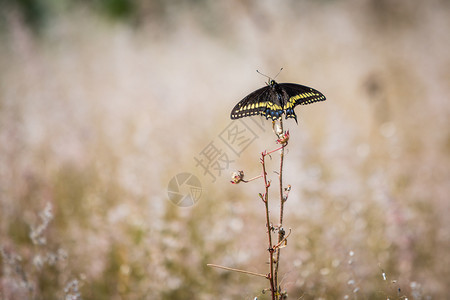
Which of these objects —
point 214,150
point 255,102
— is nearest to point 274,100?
point 255,102

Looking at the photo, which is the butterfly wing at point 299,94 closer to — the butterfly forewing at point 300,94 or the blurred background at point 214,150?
the butterfly forewing at point 300,94

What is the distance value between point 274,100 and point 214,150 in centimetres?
250

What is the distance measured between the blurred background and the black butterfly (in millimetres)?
792

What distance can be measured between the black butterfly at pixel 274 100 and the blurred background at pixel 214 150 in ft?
2.60

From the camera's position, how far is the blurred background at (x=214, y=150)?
2.25 meters

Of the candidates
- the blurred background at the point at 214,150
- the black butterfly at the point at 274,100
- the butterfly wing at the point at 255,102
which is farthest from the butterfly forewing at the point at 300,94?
the blurred background at the point at 214,150

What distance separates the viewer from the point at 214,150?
371 centimetres

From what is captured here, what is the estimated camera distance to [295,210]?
8.84 ft

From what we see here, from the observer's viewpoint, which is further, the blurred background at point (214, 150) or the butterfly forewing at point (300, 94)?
the blurred background at point (214, 150)

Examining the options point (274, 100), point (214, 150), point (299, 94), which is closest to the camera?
point (274, 100)

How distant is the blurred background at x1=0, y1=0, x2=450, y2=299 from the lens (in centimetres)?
225

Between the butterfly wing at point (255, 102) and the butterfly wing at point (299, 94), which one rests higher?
the butterfly wing at point (299, 94)

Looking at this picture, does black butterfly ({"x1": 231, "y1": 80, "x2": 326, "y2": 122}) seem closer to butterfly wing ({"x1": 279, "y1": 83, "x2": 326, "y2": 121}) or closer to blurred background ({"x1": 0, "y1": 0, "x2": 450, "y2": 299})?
butterfly wing ({"x1": 279, "y1": 83, "x2": 326, "y2": 121})

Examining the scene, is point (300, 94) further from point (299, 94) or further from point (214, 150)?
point (214, 150)
